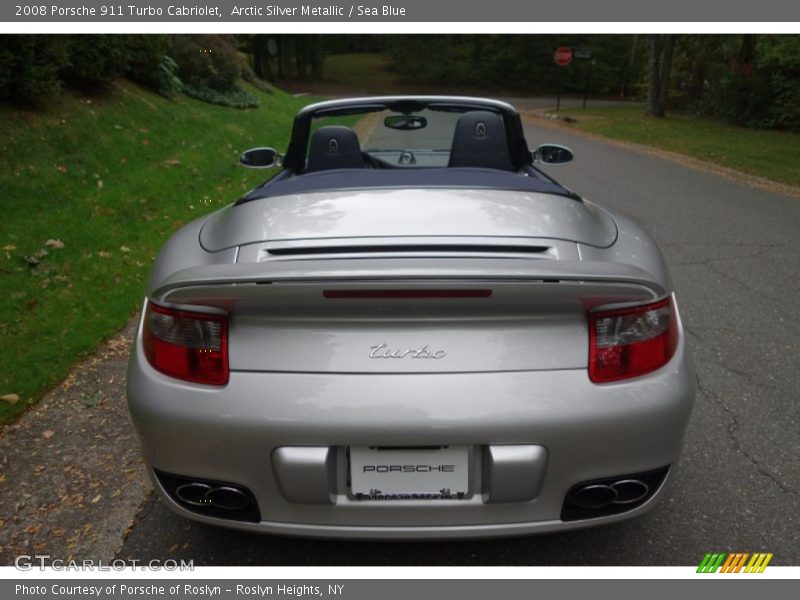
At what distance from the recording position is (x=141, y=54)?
1219 centimetres

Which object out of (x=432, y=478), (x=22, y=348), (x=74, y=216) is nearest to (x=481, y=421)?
(x=432, y=478)

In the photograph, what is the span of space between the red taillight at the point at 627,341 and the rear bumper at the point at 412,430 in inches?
1.5

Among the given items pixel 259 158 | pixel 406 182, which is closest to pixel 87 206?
pixel 259 158

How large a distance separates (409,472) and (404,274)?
573 millimetres

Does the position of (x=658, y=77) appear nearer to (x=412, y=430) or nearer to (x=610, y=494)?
(x=610, y=494)

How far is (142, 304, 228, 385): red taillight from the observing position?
2062 millimetres

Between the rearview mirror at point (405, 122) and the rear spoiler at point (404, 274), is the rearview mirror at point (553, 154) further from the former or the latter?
the rear spoiler at point (404, 274)

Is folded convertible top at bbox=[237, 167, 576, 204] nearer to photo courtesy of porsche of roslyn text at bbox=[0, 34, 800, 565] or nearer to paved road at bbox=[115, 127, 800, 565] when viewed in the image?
photo courtesy of porsche of roslyn text at bbox=[0, 34, 800, 565]

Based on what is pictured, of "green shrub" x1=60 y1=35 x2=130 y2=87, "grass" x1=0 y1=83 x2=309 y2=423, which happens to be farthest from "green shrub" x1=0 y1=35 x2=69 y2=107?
"green shrub" x1=60 y1=35 x2=130 y2=87

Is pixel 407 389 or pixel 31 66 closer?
pixel 407 389

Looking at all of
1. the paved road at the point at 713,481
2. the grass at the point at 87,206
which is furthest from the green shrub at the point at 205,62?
the paved road at the point at 713,481

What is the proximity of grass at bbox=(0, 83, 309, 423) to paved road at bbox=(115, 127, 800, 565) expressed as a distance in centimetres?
172

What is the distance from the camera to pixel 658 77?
26.9 metres

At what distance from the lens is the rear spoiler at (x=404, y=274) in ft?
6.18
